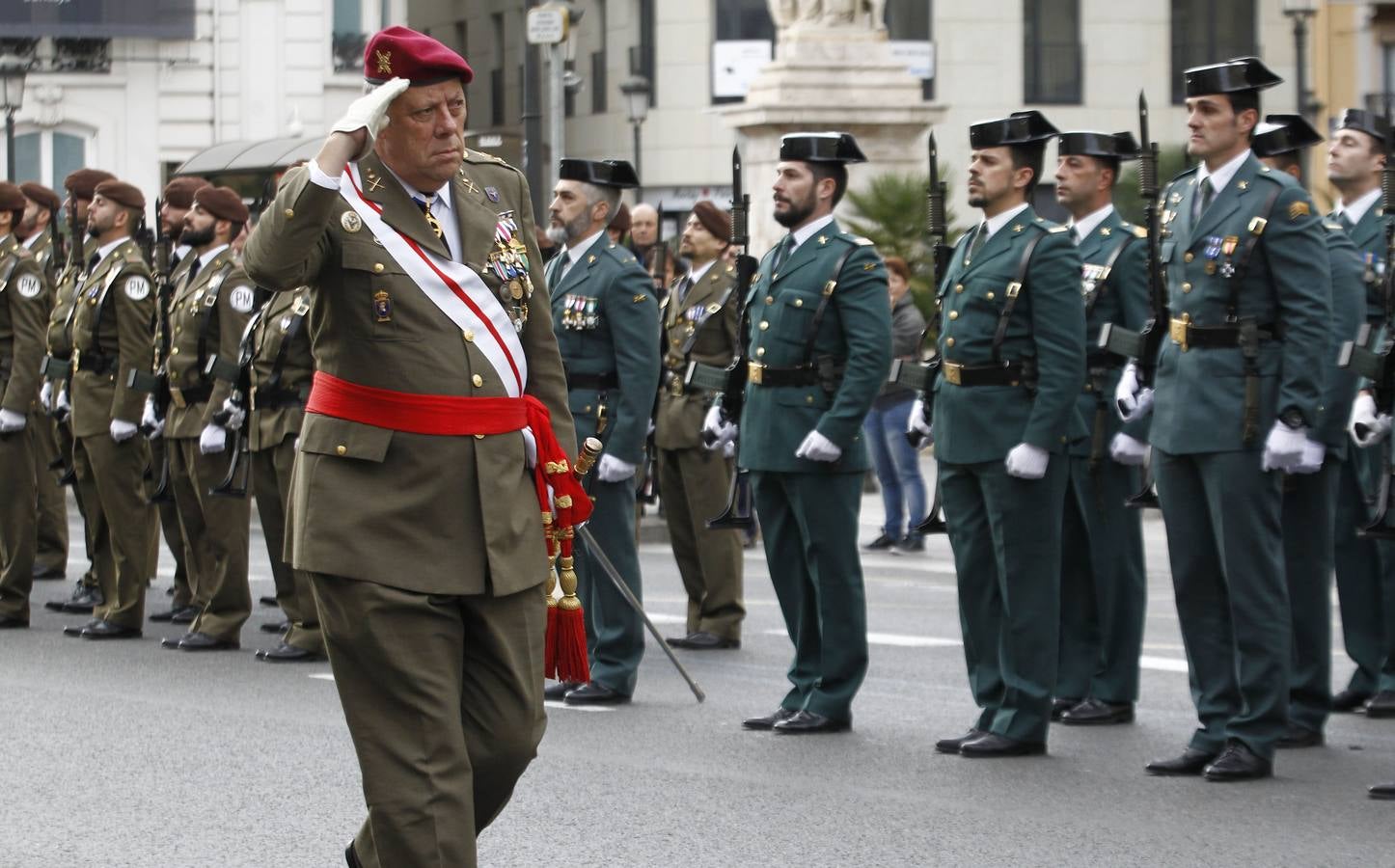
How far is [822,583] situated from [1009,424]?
38.4 inches

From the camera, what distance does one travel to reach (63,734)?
928 centimetres

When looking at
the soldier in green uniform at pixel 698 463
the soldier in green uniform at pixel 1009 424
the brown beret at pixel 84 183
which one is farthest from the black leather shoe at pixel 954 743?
the brown beret at pixel 84 183

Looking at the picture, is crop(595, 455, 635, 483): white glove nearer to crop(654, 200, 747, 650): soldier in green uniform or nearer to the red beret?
crop(654, 200, 747, 650): soldier in green uniform

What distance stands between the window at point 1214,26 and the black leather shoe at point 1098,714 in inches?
1407

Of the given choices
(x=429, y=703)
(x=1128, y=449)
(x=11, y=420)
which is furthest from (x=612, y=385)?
A: (x=429, y=703)

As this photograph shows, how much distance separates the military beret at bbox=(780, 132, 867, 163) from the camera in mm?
9305

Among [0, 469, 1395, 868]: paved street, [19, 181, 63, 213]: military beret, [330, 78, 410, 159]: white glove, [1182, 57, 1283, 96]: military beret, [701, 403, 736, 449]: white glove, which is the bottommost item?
[0, 469, 1395, 868]: paved street

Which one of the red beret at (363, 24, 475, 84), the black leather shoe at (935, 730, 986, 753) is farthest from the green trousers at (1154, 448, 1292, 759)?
the red beret at (363, 24, 475, 84)

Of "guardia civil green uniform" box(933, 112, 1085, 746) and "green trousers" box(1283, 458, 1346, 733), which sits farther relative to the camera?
"green trousers" box(1283, 458, 1346, 733)

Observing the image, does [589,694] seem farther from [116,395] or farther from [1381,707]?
[116,395]

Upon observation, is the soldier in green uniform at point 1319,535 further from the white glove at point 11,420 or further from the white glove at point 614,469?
the white glove at point 11,420

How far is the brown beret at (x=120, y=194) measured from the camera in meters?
12.2

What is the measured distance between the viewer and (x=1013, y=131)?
8.85m

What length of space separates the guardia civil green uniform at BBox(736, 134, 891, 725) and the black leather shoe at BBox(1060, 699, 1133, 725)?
0.84m
